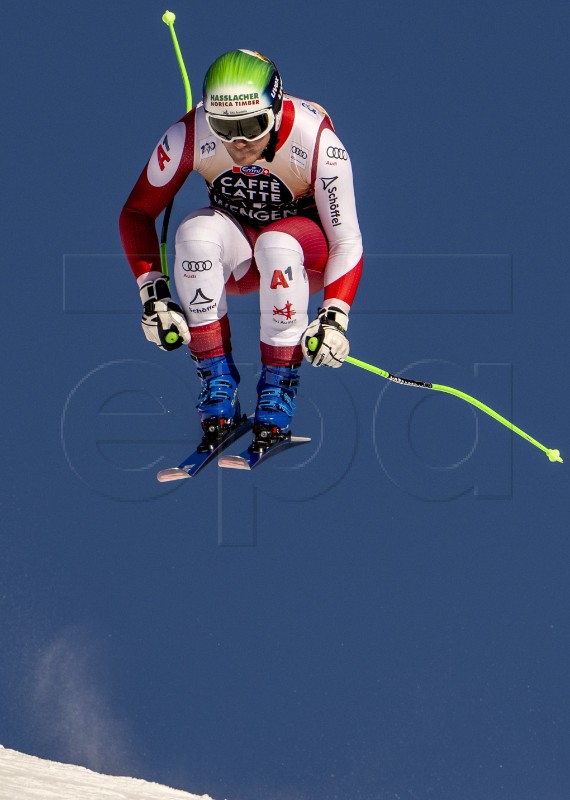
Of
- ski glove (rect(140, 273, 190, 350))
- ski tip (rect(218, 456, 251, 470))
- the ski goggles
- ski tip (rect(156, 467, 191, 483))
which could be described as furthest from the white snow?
the ski goggles

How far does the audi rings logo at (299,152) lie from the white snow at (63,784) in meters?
3.76

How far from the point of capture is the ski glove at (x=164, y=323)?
5996mm

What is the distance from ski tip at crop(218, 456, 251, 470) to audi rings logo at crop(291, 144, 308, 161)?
1.25 m

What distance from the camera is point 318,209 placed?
6.09 m

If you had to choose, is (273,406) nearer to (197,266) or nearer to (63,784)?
(197,266)

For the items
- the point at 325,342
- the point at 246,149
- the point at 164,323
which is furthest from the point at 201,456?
the point at 246,149

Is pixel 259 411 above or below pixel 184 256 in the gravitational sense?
below

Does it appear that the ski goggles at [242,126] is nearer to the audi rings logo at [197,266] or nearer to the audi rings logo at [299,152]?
the audi rings logo at [299,152]

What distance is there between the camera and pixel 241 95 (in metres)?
5.64

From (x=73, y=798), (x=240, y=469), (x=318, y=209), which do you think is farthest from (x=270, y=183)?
(x=73, y=798)

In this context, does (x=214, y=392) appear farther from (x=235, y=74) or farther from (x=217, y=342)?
(x=235, y=74)

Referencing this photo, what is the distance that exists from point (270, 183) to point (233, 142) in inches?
12.1

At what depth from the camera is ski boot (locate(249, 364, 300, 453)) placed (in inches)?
240

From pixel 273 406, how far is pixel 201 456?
0.37 meters
